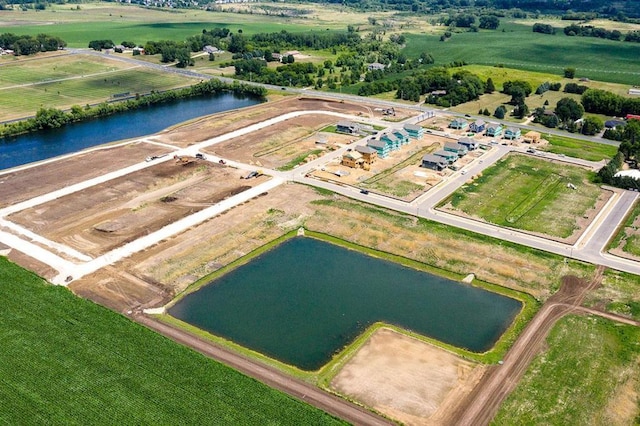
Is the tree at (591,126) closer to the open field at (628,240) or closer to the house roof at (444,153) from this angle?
the house roof at (444,153)

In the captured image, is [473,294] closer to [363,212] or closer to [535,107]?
[363,212]

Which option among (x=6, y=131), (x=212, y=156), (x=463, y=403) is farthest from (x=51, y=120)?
(x=463, y=403)

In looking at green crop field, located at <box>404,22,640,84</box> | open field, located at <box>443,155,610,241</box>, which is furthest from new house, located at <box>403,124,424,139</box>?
green crop field, located at <box>404,22,640,84</box>

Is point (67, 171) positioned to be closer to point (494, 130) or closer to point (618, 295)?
point (494, 130)

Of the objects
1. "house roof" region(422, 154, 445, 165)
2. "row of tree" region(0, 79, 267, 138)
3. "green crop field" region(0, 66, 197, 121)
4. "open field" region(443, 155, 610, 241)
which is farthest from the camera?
"green crop field" region(0, 66, 197, 121)

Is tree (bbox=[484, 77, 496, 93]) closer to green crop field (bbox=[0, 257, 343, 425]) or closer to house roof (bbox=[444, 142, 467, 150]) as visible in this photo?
house roof (bbox=[444, 142, 467, 150])
